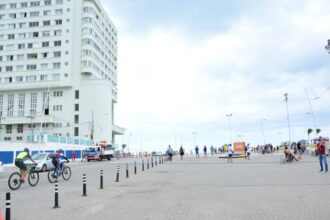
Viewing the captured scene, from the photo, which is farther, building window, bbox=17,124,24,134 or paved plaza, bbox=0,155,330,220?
building window, bbox=17,124,24,134

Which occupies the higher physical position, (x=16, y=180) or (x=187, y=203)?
(x=16, y=180)

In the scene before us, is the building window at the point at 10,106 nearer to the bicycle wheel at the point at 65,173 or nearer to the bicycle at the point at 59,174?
the bicycle at the point at 59,174

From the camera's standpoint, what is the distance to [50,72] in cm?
7775

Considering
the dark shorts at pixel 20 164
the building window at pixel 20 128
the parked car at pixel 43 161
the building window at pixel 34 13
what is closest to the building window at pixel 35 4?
the building window at pixel 34 13

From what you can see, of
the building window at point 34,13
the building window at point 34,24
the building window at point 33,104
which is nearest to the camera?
the building window at point 33,104

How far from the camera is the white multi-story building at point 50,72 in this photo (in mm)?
77938

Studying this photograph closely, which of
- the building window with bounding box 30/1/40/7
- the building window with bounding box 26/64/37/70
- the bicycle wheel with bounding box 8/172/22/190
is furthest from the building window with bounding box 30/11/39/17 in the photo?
the bicycle wheel with bounding box 8/172/22/190

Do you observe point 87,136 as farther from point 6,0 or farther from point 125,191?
point 125,191

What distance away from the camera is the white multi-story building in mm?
77938

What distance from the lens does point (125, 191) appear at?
12633mm

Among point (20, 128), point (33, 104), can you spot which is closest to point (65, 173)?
point (33, 104)

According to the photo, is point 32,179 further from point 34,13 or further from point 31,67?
point 34,13

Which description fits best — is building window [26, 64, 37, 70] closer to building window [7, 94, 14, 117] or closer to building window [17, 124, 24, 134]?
building window [7, 94, 14, 117]

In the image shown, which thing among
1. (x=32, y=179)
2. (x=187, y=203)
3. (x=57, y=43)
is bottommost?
(x=187, y=203)
